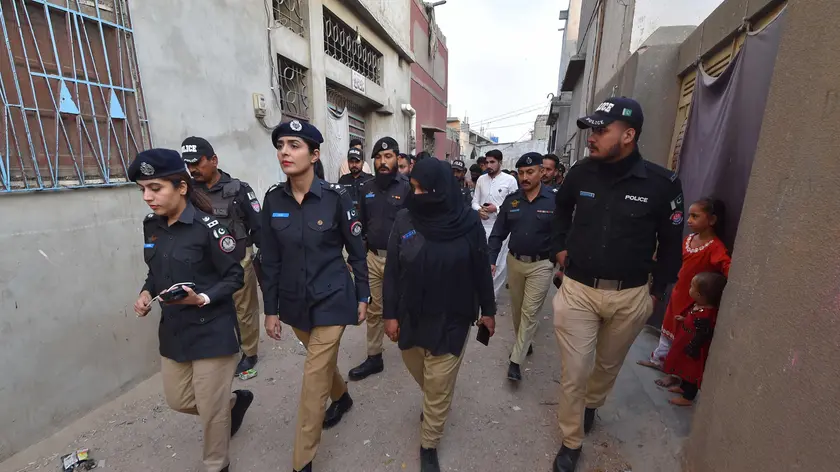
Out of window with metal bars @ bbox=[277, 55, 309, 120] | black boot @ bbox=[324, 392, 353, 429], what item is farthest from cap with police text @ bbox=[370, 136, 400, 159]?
window with metal bars @ bbox=[277, 55, 309, 120]

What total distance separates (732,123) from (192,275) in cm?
367

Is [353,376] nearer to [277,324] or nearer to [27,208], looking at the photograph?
[277,324]

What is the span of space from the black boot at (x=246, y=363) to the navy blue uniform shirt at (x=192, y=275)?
147 centimetres

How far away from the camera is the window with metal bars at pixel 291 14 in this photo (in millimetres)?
5695

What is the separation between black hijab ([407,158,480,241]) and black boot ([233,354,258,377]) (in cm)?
237

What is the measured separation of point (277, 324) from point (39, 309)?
167cm

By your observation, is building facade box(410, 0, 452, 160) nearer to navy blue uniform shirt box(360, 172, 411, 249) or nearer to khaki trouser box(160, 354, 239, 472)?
navy blue uniform shirt box(360, 172, 411, 249)

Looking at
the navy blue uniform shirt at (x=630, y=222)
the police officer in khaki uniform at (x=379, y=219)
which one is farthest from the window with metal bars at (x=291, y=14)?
the navy blue uniform shirt at (x=630, y=222)

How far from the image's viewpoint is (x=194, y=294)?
188 cm

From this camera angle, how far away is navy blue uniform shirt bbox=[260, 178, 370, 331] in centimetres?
221

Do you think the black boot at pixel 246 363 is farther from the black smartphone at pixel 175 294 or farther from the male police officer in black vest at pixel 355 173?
the male police officer in black vest at pixel 355 173

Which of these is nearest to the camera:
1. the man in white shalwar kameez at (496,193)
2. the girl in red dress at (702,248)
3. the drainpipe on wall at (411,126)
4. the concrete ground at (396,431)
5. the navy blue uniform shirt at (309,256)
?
the navy blue uniform shirt at (309,256)

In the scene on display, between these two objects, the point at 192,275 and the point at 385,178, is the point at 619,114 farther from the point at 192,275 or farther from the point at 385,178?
the point at 192,275

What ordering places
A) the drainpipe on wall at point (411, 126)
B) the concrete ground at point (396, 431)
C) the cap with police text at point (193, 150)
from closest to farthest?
the concrete ground at point (396, 431), the cap with police text at point (193, 150), the drainpipe on wall at point (411, 126)
